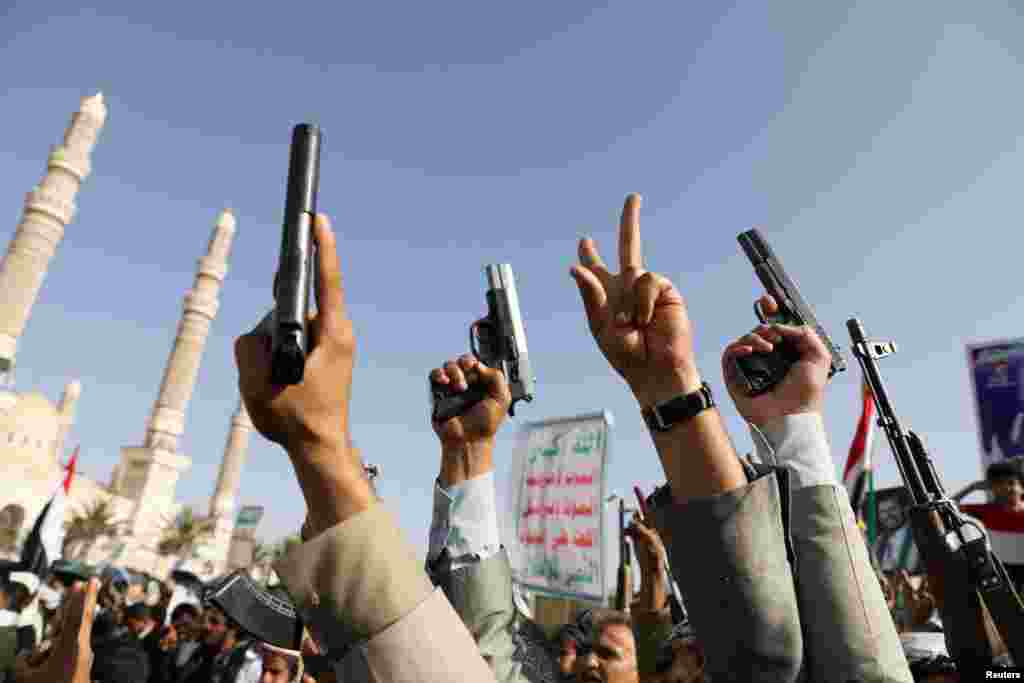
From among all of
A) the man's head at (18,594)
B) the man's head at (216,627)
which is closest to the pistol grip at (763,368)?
the man's head at (216,627)

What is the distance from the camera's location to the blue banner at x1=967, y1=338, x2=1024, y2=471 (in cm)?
662

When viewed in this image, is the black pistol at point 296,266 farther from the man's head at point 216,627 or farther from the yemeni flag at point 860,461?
the yemeni flag at point 860,461

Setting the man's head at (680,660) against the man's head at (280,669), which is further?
the man's head at (280,669)

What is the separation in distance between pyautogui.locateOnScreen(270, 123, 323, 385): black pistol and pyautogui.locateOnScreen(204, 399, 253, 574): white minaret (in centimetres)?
5119

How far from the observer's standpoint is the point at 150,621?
659 centimetres

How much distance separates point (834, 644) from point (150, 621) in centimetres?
680

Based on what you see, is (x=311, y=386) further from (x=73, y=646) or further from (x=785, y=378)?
(x=73, y=646)

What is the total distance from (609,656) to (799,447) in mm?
1881

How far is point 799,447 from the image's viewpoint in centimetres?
153

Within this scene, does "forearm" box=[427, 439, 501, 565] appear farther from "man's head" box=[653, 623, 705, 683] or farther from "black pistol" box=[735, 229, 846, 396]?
"man's head" box=[653, 623, 705, 683]

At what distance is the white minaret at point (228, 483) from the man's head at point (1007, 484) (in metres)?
49.5

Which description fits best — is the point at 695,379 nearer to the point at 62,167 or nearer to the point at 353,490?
the point at 353,490

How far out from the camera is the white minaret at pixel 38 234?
31688mm

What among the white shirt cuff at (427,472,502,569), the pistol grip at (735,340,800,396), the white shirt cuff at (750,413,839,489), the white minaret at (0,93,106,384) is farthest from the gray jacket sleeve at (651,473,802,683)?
the white minaret at (0,93,106,384)
